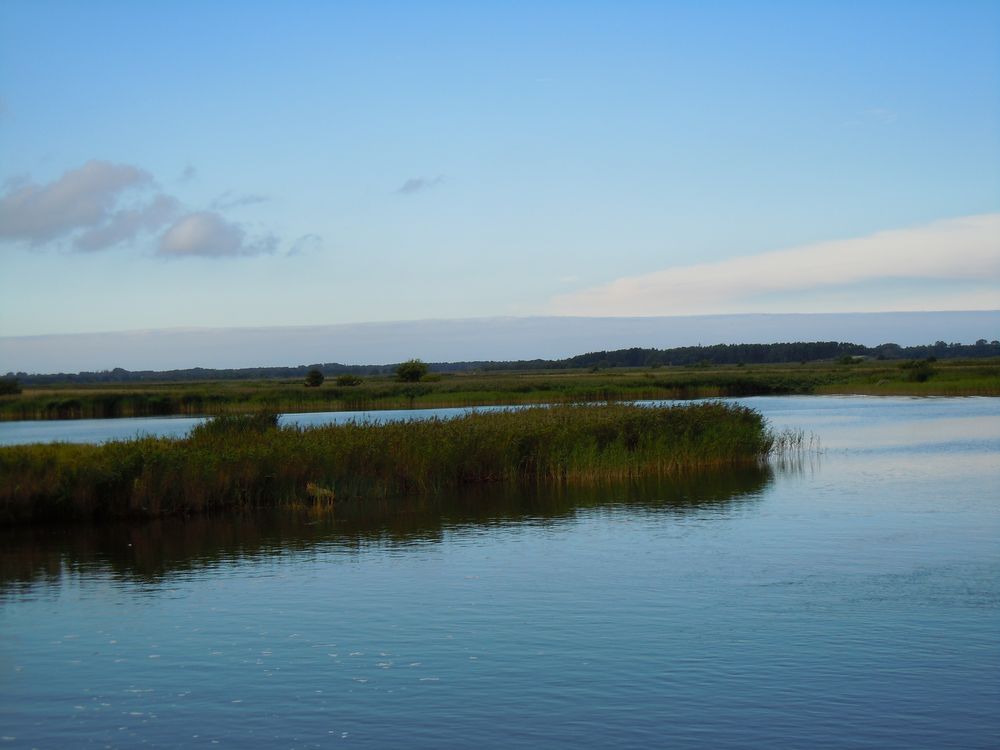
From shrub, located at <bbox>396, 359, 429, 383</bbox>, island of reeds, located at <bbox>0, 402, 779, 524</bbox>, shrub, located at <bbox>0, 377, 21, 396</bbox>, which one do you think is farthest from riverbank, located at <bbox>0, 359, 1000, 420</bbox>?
island of reeds, located at <bbox>0, 402, 779, 524</bbox>

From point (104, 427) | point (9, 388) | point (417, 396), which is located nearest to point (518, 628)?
point (104, 427)

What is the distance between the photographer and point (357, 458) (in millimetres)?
25172

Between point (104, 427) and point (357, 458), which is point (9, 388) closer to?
point (104, 427)

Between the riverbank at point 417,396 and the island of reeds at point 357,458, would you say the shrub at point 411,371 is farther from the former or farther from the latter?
the island of reeds at point 357,458

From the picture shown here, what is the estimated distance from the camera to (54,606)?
14.6 meters

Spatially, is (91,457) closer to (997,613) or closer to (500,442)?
(500,442)

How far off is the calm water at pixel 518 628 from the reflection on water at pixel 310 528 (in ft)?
0.37

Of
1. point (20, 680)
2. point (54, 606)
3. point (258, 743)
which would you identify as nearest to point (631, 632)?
point (258, 743)

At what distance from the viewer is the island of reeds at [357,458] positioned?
71.1 ft

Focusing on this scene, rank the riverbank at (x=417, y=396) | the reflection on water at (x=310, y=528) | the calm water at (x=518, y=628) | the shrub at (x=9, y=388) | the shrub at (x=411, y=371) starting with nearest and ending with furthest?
the calm water at (x=518, y=628)
the reflection on water at (x=310, y=528)
the riverbank at (x=417, y=396)
the shrub at (x=9, y=388)
the shrub at (x=411, y=371)

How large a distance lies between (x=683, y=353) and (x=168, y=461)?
7042 inches

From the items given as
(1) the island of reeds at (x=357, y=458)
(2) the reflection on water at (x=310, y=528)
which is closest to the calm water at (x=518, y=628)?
(2) the reflection on water at (x=310, y=528)

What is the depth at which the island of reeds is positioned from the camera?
71.1ft

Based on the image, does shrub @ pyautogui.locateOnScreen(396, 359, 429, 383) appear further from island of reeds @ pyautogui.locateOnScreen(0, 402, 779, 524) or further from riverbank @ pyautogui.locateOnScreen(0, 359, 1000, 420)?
island of reeds @ pyautogui.locateOnScreen(0, 402, 779, 524)
